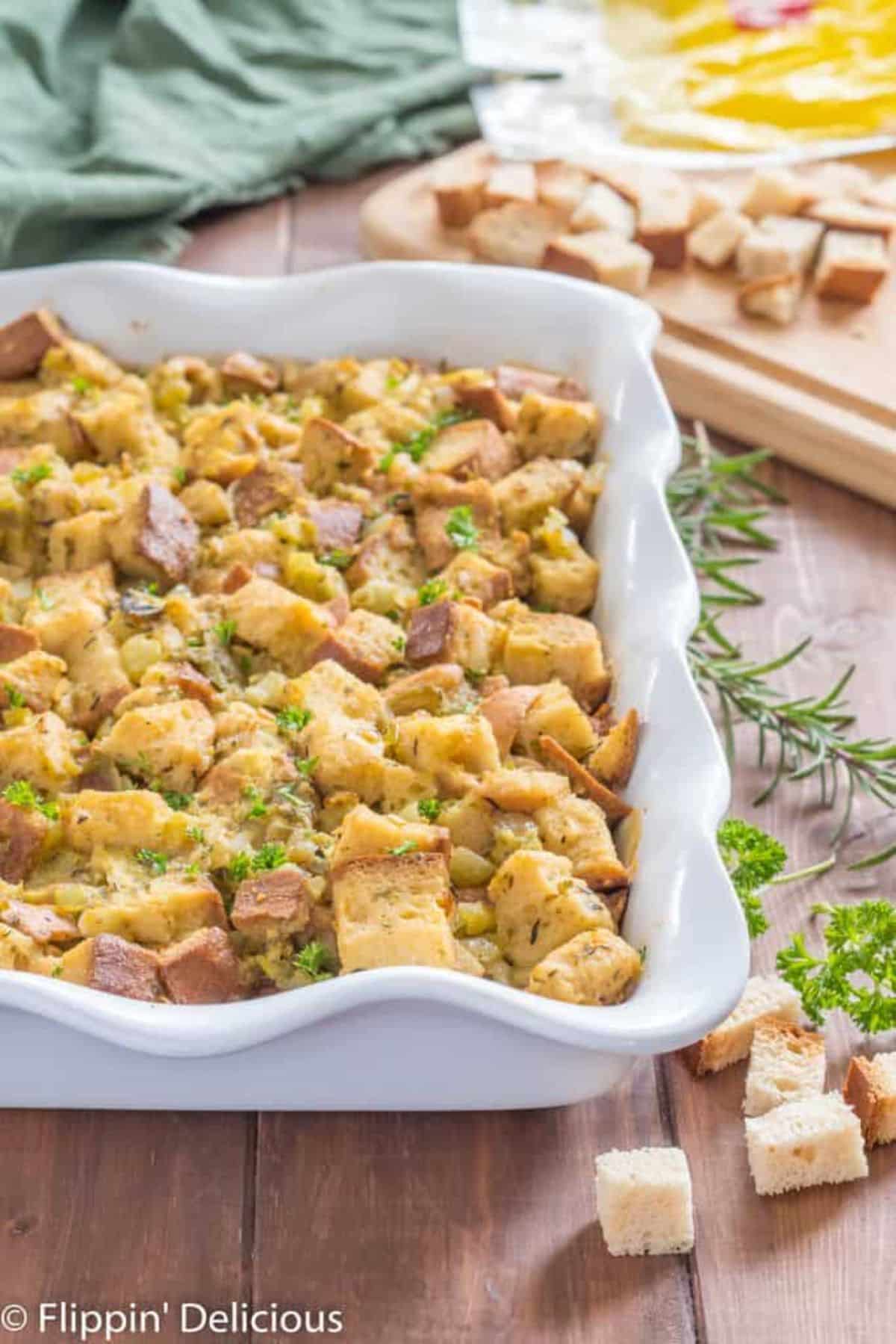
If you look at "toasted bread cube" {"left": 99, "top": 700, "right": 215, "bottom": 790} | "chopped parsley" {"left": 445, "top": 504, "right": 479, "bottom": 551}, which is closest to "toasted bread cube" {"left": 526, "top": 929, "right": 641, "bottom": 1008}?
"toasted bread cube" {"left": 99, "top": 700, "right": 215, "bottom": 790}

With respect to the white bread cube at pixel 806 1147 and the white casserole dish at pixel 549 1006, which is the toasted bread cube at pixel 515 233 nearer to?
the white casserole dish at pixel 549 1006

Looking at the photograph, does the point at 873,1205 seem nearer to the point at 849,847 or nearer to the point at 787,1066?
the point at 787,1066

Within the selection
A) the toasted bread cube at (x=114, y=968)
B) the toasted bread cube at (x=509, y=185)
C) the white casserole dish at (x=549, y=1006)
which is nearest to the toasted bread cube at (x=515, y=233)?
the toasted bread cube at (x=509, y=185)

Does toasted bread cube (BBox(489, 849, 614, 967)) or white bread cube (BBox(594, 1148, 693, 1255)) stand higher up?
toasted bread cube (BBox(489, 849, 614, 967))

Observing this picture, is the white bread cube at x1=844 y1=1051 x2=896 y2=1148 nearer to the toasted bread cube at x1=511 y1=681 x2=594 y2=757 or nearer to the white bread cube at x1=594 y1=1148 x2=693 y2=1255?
the white bread cube at x1=594 y1=1148 x2=693 y2=1255

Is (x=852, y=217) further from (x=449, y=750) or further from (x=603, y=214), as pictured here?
(x=449, y=750)

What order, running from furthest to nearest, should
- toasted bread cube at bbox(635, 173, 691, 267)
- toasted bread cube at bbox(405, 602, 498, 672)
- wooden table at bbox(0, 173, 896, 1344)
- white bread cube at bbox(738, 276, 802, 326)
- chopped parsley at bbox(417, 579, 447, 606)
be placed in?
toasted bread cube at bbox(635, 173, 691, 267), white bread cube at bbox(738, 276, 802, 326), chopped parsley at bbox(417, 579, 447, 606), toasted bread cube at bbox(405, 602, 498, 672), wooden table at bbox(0, 173, 896, 1344)
